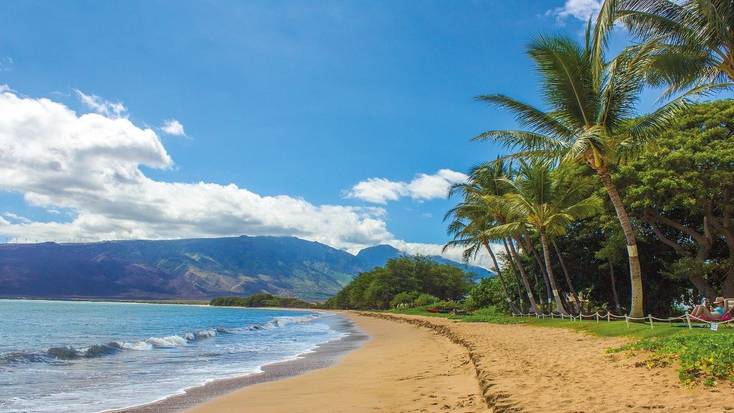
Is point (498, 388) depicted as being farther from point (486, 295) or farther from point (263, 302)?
point (263, 302)

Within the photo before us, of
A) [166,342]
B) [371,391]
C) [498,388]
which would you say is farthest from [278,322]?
[498,388]

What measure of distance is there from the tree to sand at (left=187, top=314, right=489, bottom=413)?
13.8m

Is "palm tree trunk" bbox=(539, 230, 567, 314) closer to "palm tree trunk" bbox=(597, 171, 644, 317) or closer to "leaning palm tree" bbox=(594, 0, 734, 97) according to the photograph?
"palm tree trunk" bbox=(597, 171, 644, 317)

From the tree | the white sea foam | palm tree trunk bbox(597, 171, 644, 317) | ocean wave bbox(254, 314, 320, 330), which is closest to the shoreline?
the white sea foam

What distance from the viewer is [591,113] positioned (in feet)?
59.4

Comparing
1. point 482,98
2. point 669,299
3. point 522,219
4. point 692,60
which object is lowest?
point 669,299

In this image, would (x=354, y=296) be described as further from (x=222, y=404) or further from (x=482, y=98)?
(x=222, y=404)

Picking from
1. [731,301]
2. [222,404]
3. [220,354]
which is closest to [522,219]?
[731,301]

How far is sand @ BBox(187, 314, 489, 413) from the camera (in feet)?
24.9

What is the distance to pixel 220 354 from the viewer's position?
1872cm

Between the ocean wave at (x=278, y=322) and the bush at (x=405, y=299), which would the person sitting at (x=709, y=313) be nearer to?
the ocean wave at (x=278, y=322)

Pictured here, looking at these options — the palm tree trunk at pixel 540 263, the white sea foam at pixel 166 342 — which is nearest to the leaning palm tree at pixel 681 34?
the palm tree trunk at pixel 540 263

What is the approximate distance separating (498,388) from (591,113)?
13.8 m

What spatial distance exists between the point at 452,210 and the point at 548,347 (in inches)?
890
